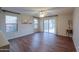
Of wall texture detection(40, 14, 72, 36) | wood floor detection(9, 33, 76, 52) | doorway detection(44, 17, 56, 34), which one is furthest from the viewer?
wall texture detection(40, 14, 72, 36)

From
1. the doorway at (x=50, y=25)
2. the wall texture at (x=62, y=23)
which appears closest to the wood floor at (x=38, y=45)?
the doorway at (x=50, y=25)

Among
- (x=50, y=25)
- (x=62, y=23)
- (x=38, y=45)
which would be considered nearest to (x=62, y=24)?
(x=62, y=23)

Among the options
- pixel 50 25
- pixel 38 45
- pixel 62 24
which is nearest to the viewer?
pixel 38 45

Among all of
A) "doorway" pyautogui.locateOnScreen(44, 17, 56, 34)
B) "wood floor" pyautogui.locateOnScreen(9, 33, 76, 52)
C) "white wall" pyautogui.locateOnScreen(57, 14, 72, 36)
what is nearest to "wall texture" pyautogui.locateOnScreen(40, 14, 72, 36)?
"white wall" pyautogui.locateOnScreen(57, 14, 72, 36)

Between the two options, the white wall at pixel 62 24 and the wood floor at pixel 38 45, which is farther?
the white wall at pixel 62 24

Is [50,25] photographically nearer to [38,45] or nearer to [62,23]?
[62,23]

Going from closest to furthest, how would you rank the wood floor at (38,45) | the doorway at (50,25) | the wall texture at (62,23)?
the wood floor at (38,45), the doorway at (50,25), the wall texture at (62,23)

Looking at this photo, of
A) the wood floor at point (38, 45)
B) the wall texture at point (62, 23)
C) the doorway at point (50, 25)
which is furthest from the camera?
the wall texture at point (62, 23)

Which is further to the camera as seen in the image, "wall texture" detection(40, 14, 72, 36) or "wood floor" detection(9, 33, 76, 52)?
"wall texture" detection(40, 14, 72, 36)

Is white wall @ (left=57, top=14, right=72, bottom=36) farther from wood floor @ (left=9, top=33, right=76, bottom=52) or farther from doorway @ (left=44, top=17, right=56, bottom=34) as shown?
wood floor @ (left=9, top=33, right=76, bottom=52)

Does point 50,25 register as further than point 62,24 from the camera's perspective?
No

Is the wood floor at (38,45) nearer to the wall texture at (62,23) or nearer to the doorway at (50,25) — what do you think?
the doorway at (50,25)
